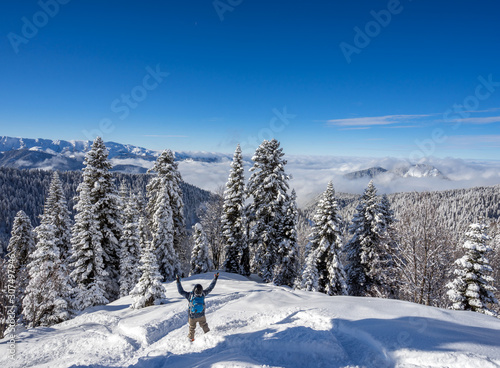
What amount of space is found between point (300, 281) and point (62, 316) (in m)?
17.3

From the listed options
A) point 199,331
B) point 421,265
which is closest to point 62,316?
point 199,331

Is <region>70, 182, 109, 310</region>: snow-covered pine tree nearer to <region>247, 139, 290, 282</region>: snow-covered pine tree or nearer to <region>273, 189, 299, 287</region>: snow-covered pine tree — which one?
<region>247, 139, 290, 282</region>: snow-covered pine tree

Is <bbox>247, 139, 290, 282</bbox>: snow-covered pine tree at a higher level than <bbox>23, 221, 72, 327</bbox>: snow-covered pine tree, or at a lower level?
higher

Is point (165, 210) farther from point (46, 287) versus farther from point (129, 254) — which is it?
point (46, 287)

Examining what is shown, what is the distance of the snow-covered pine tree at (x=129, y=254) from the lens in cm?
2240

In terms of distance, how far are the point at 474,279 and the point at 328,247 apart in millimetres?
10324

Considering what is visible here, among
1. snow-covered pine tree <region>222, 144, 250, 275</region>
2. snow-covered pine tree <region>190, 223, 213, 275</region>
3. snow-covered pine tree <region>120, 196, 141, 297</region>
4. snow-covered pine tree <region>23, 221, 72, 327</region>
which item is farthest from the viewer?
snow-covered pine tree <region>190, 223, 213, 275</region>

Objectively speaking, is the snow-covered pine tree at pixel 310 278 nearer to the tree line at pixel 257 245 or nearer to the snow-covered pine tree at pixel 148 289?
the tree line at pixel 257 245

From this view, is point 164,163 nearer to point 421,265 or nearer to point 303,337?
point 303,337

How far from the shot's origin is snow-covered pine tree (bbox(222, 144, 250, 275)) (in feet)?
83.4

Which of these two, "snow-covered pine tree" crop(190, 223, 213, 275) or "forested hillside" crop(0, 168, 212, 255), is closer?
"snow-covered pine tree" crop(190, 223, 213, 275)

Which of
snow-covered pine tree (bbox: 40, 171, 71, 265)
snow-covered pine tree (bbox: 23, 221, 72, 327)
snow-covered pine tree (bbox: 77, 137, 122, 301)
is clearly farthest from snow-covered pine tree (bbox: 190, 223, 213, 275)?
snow-covered pine tree (bbox: 23, 221, 72, 327)

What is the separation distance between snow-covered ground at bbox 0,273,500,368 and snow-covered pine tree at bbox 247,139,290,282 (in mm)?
14356

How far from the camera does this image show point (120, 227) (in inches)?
886
